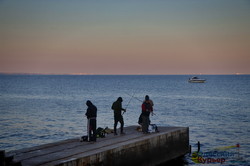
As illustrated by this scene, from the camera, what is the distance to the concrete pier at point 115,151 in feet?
34.9

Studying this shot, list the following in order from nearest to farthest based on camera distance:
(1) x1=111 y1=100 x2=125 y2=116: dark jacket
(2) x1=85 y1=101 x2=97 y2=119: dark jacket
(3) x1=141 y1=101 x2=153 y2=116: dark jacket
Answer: (2) x1=85 y1=101 x2=97 y2=119: dark jacket
(1) x1=111 y1=100 x2=125 y2=116: dark jacket
(3) x1=141 y1=101 x2=153 y2=116: dark jacket

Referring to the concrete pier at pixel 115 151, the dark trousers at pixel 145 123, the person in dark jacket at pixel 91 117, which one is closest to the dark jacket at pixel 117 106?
the concrete pier at pixel 115 151

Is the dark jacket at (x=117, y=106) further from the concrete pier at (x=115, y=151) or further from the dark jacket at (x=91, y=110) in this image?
the dark jacket at (x=91, y=110)

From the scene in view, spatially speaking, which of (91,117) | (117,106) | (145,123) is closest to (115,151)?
(91,117)

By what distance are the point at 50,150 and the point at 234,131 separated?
17.7 metres

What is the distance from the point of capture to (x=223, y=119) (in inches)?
1340

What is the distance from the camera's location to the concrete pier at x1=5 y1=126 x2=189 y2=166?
10625mm

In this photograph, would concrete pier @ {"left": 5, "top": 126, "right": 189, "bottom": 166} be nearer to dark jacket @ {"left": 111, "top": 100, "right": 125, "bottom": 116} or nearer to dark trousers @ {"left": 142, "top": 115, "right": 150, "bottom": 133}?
dark trousers @ {"left": 142, "top": 115, "right": 150, "bottom": 133}

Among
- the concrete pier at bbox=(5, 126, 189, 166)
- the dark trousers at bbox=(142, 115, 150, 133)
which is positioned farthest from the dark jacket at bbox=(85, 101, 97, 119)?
the dark trousers at bbox=(142, 115, 150, 133)

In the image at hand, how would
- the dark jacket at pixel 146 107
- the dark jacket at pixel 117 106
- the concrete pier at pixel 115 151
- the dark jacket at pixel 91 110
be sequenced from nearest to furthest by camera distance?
the concrete pier at pixel 115 151 → the dark jacket at pixel 91 110 → the dark jacket at pixel 117 106 → the dark jacket at pixel 146 107

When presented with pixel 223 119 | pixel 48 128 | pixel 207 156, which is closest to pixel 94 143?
pixel 207 156

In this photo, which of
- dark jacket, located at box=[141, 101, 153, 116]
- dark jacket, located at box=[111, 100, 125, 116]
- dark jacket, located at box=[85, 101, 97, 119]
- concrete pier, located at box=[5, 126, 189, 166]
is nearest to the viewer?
concrete pier, located at box=[5, 126, 189, 166]

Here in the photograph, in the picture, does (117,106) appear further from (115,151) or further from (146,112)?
(115,151)

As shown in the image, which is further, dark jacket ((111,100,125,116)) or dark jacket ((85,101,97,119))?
dark jacket ((111,100,125,116))
